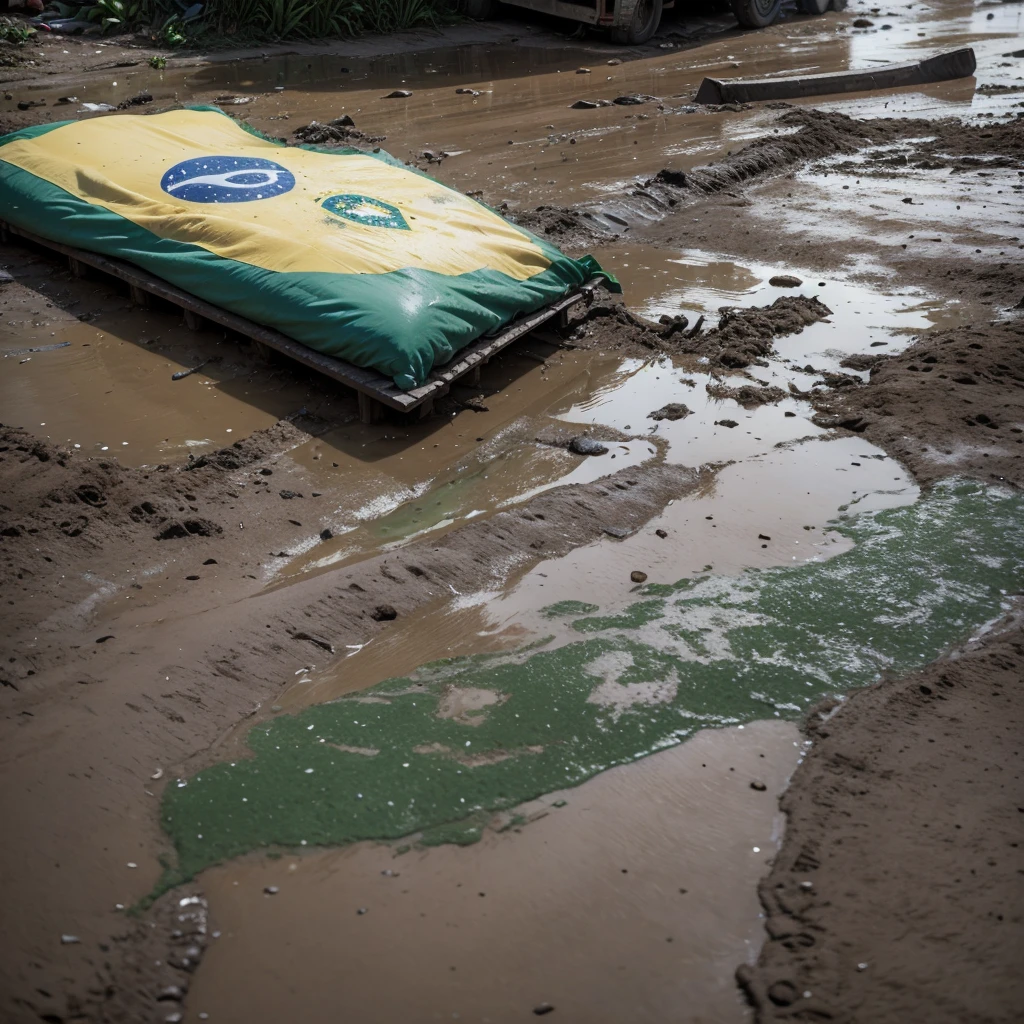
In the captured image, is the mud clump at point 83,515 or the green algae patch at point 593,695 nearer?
the green algae patch at point 593,695

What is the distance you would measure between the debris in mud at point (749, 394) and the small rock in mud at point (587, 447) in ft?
2.99

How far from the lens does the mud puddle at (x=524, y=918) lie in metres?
2.51

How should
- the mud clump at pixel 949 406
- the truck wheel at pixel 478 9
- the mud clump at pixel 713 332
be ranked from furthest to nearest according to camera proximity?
the truck wheel at pixel 478 9
the mud clump at pixel 713 332
the mud clump at pixel 949 406

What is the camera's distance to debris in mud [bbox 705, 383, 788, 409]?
5.63m

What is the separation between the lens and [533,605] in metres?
4.00

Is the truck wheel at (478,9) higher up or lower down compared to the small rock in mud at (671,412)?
higher up

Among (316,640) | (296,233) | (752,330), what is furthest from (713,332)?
(316,640)

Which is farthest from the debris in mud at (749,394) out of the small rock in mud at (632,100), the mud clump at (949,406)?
the small rock in mud at (632,100)

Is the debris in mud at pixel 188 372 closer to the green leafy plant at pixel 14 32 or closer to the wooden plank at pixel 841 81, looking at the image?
the wooden plank at pixel 841 81

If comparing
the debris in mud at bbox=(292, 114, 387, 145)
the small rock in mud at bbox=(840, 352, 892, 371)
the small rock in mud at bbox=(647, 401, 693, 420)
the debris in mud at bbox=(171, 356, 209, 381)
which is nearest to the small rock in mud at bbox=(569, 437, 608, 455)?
the small rock in mud at bbox=(647, 401, 693, 420)

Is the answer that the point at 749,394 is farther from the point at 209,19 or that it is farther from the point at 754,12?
the point at 754,12

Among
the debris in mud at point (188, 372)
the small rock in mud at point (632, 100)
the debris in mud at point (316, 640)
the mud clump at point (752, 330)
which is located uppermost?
the small rock in mud at point (632, 100)

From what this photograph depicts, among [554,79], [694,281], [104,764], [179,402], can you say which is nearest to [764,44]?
[554,79]

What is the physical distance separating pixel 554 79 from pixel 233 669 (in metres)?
11.1
